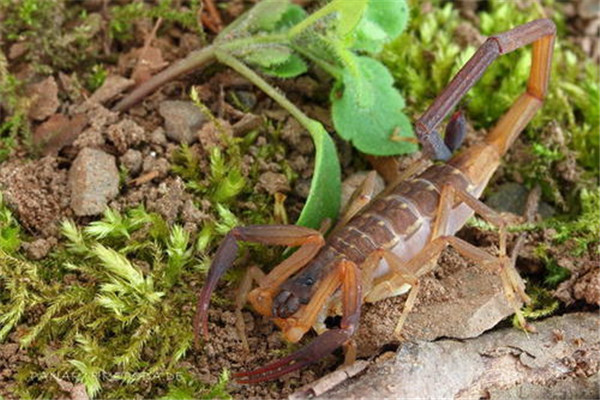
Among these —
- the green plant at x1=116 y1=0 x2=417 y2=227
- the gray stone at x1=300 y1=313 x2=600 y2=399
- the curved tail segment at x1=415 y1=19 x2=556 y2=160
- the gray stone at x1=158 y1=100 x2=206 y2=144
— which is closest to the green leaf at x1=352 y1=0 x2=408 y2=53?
the green plant at x1=116 y1=0 x2=417 y2=227

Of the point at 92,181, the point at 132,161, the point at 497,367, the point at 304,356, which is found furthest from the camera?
the point at 132,161

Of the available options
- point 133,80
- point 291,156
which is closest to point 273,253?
point 291,156

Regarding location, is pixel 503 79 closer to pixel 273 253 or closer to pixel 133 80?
pixel 273 253

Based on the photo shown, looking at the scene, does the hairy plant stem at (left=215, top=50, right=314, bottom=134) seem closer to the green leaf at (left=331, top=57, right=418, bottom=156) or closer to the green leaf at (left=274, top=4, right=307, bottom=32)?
the green leaf at (left=331, top=57, right=418, bottom=156)

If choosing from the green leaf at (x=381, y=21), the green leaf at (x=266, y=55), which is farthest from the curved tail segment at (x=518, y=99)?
the green leaf at (x=266, y=55)

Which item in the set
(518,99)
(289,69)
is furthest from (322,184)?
(518,99)

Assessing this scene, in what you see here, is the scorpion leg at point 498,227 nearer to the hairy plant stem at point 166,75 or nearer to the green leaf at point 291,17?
the green leaf at point 291,17

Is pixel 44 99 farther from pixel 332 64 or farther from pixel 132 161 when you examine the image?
pixel 332 64
